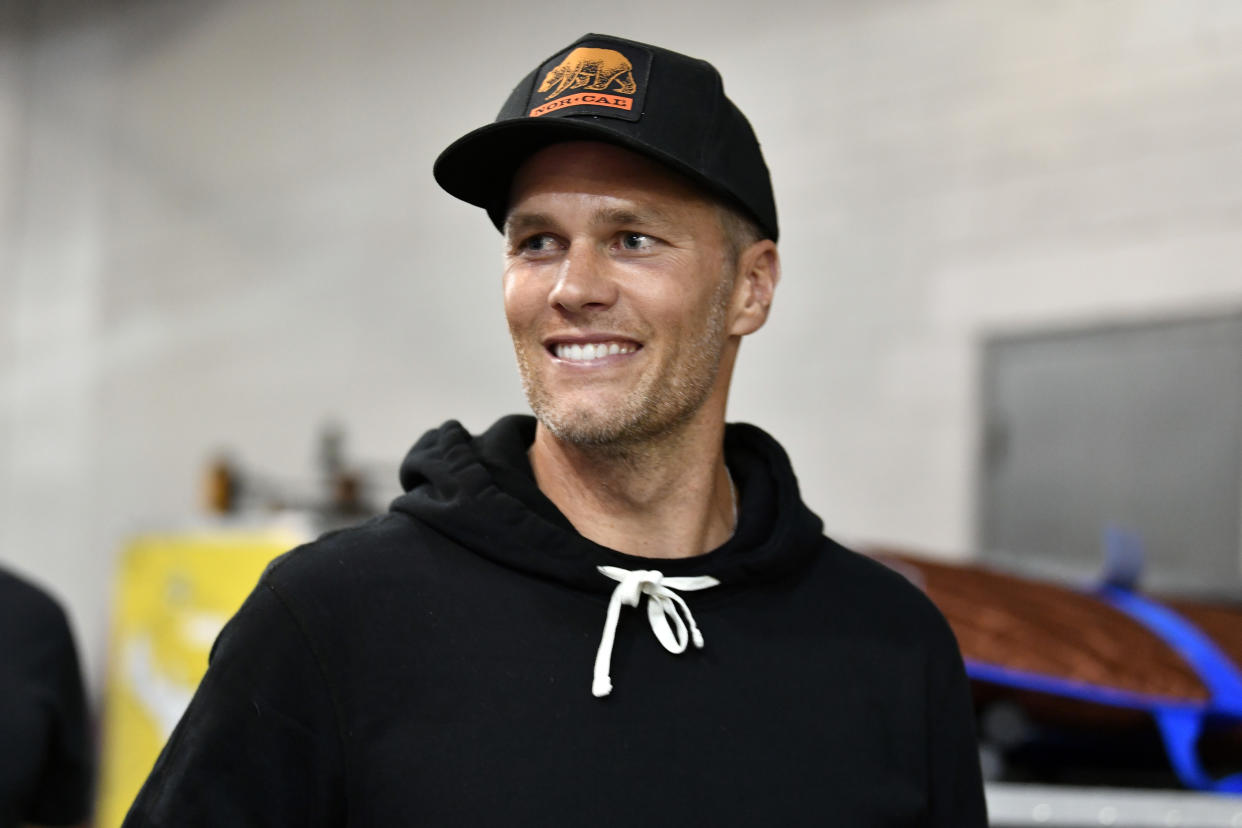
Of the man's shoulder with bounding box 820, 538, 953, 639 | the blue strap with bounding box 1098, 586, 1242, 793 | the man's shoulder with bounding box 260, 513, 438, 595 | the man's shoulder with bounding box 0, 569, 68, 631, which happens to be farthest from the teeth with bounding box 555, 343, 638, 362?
the man's shoulder with bounding box 0, 569, 68, 631

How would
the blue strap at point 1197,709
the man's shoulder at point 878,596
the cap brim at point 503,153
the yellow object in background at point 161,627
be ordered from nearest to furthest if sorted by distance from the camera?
1. the cap brim at point 503,153
2. the man's shoulder at point 878,596
3. the blue strap at point 1197,709
4. the yellow object in background at point 161,627

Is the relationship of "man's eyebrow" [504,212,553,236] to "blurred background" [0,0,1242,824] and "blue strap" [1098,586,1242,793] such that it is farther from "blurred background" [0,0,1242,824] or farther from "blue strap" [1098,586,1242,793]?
"blurred background" [0,0,1242,824]

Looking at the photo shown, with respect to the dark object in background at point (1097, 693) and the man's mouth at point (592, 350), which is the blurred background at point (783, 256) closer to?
the dark object in background at point (1097, 693)

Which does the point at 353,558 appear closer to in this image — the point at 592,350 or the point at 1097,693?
the point at 592,350

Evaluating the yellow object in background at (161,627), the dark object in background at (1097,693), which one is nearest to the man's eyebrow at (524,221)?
the dark object in background at (1097,693)

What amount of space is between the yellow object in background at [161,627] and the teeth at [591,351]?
267 centimetres

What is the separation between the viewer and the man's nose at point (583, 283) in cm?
118

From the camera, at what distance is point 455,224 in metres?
4.92

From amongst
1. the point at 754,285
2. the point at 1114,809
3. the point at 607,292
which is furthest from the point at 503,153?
the point at 1114,809

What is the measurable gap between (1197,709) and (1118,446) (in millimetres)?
1626

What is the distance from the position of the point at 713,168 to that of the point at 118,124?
5.69 m

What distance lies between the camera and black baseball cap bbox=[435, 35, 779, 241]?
3.83 ft

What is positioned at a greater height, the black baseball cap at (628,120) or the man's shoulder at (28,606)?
the black baseball cap at (628,120)

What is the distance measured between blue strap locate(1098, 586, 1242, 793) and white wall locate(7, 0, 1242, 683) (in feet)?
4.95
